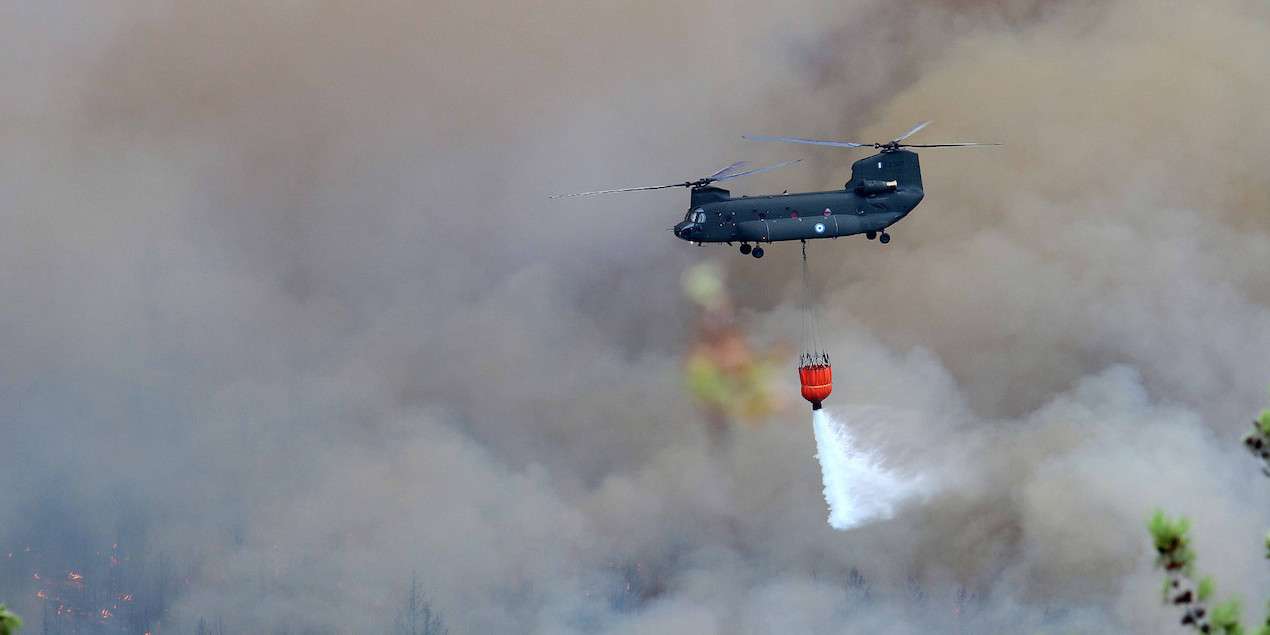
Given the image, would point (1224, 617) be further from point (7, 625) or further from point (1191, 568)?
point (7, 625)

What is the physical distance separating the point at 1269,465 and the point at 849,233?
73.4 m

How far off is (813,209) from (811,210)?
18 centimetres

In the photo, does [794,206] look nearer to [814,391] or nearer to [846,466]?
[814,391]

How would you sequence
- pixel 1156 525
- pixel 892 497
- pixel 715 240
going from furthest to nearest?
pixel 892 497 < pixel 715 240 < pixel 1156 525

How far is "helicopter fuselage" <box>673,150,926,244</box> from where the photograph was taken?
127250mm

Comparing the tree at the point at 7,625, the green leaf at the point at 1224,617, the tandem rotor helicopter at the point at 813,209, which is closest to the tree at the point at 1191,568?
the green leaf at the point at 1224,617

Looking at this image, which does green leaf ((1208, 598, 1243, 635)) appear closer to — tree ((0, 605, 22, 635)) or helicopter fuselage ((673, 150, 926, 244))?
tree ((0, 605, 22, 635))

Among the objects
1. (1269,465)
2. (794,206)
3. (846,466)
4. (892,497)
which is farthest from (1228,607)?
(892,497)

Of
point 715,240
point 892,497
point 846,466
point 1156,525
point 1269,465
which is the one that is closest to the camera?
point 1156,525

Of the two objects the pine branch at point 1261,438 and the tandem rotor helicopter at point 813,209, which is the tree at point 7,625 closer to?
the pine branch at point 1261,438

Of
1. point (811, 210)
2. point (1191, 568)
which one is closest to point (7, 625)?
point (1191, 568)

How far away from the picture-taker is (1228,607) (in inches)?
2136

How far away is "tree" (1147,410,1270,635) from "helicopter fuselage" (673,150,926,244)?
238 ft

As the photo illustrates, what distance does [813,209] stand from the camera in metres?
128
